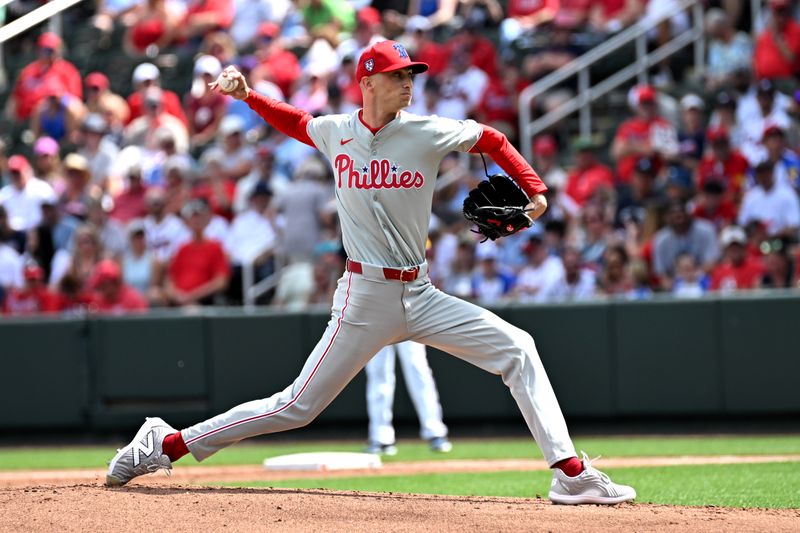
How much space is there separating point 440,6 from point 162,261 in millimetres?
5303

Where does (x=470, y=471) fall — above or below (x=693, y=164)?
below

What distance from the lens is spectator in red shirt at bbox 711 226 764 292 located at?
11.1 m

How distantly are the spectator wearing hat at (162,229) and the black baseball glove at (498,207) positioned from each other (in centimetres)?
757

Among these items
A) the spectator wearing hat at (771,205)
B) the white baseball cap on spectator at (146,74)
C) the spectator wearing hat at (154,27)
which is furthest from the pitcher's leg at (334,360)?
the spectator wearing hat at (154,27)

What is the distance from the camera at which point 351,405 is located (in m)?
11.7

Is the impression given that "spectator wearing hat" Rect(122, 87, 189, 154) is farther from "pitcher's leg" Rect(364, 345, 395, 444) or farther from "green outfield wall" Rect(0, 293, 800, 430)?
"pitcher's leg" Rect(364, 345, 395, 444)

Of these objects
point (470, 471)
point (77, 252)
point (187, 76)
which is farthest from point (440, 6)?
point (470, 471)

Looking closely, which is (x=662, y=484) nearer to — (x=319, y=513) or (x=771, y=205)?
(x=319, y=513)

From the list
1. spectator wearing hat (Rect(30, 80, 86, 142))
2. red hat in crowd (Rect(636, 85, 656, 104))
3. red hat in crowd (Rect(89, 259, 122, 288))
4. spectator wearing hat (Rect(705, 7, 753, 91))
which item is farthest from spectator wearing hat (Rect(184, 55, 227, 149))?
spectator wearing hat (Rect(705, 7, 753, 91))

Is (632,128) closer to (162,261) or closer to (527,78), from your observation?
(527,78)

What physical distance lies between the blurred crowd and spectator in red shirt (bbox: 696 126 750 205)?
0.8 inches

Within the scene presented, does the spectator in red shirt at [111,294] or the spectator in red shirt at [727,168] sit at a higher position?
the spectator in red shirt at [727,168]

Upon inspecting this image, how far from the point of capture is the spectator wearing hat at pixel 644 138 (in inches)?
499

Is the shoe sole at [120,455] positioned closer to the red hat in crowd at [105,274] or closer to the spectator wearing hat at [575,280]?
the spectator wearing hat at [575,280]
